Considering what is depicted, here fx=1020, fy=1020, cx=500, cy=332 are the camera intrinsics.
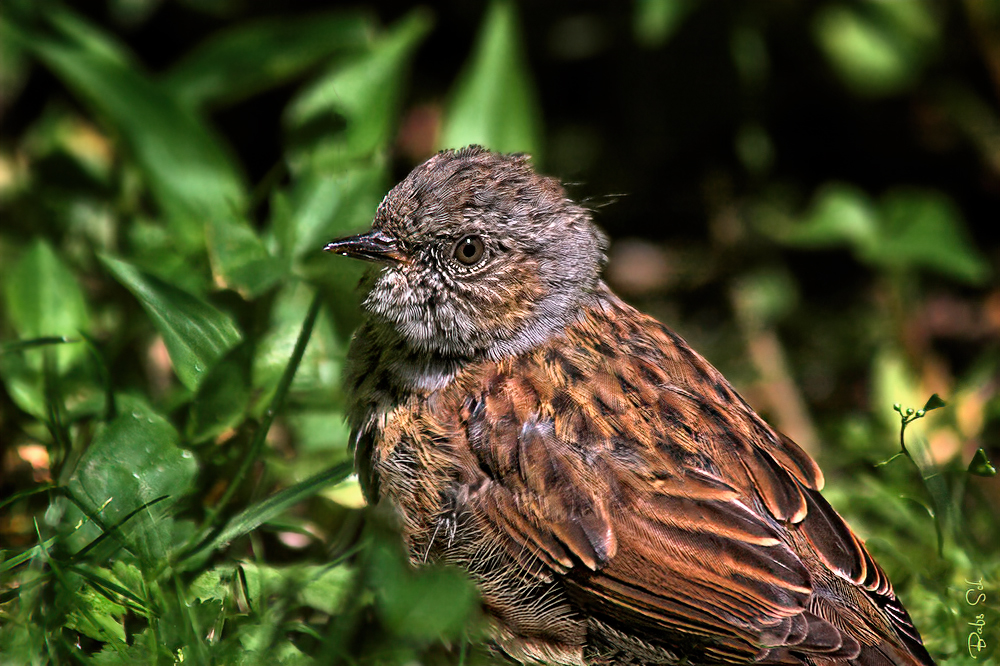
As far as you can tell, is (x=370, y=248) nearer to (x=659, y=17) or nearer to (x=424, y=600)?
(x=424, y=600)

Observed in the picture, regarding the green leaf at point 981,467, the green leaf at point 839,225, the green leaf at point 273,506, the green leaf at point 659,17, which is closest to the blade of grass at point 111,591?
the green leaf at point 273,506

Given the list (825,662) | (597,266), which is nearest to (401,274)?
(597,266)

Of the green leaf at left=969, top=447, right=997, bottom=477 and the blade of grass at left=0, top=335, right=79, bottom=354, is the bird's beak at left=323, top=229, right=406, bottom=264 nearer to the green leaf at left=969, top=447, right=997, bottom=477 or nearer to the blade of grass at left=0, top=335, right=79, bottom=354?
the blade of grass at left=0, top=335, right=79, bottom=354

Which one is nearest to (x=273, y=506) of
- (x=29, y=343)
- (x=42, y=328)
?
(x=29, y=343)

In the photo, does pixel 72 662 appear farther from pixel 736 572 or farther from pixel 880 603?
pixel 880 603

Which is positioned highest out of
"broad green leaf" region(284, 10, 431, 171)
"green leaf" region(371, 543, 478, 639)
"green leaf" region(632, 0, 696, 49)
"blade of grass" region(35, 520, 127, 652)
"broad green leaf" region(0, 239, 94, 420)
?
"green leaf" region(632, 0, 696, 49)

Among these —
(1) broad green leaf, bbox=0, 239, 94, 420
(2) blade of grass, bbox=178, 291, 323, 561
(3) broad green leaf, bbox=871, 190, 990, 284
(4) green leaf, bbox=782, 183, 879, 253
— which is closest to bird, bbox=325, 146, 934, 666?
(2) blade of grass, bbox=178, 291, 323, 561
